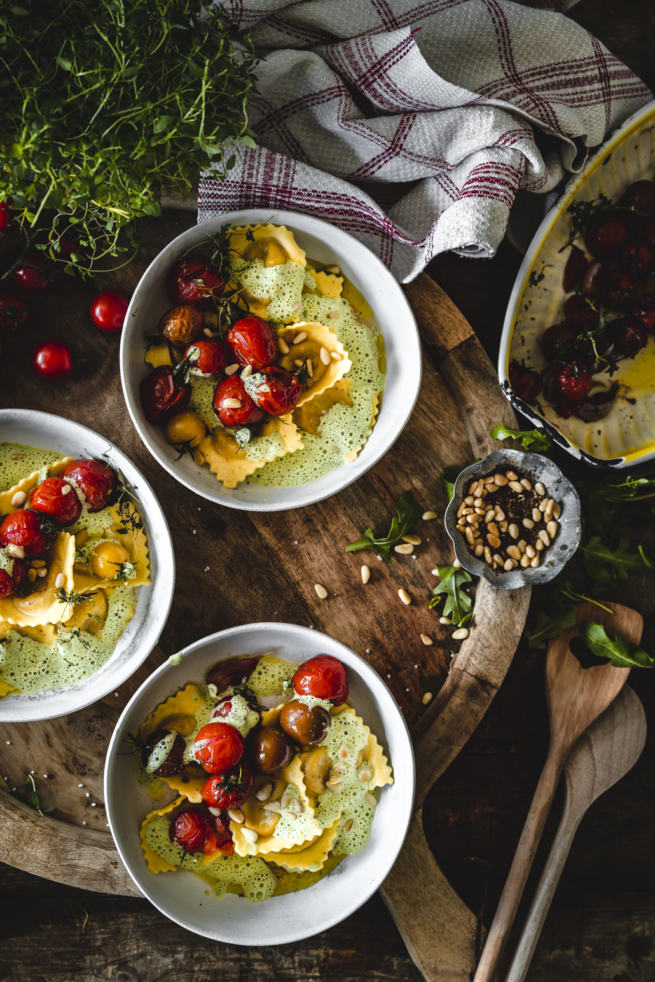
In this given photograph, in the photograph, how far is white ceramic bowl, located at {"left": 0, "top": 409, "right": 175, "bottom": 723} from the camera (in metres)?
2.78

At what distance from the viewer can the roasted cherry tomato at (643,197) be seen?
10.2 feet

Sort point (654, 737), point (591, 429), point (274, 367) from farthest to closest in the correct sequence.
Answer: point (654, 737)
point (591, 429)
point (274, 367)

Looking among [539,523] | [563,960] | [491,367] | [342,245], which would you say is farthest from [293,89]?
[563,960]

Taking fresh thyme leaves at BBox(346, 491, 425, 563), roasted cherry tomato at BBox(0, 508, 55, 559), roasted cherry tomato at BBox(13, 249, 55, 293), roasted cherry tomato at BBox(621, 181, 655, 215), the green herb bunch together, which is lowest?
fresh thyme leaves at BBox(346, 491, 425, 563)

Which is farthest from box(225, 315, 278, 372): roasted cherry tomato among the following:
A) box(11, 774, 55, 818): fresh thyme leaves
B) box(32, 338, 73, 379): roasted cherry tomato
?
box(11, 774, 55, 818): fresh thyme leaves

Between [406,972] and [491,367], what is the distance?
10.5ft

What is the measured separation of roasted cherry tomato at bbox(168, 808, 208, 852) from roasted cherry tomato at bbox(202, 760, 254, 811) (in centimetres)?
12

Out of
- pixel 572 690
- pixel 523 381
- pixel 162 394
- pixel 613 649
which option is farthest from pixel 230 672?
pixel 523 381

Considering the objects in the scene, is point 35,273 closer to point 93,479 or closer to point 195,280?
point 195,280

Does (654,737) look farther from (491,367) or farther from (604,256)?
(604,256)

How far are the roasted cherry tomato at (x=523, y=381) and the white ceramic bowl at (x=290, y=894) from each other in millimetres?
1498

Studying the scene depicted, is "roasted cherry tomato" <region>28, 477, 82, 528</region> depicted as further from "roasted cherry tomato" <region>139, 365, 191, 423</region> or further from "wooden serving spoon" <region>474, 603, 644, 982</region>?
"wooden serving spoon" <region>474, 603, 644, 982</region>

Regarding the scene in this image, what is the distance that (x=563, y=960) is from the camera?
344 centimetres

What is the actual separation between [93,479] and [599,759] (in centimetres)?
290
